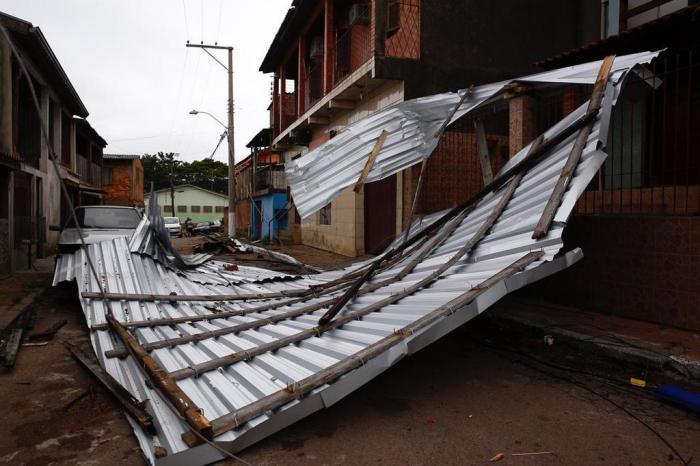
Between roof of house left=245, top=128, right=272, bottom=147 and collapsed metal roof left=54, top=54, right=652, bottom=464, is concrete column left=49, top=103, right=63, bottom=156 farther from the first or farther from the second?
collapsed metal roof left=54, top=54, right=652, bottom=464

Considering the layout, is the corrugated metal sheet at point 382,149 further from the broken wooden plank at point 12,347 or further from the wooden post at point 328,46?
the wooden post at point 328,46

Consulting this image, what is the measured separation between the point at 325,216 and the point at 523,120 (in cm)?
970

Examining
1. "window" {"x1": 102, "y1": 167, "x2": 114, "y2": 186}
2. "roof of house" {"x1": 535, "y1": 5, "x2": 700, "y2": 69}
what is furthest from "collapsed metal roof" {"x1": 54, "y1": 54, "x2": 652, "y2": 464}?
"window" {"x1": 102, "y1": 167, "x2": 114, "y2": 186}

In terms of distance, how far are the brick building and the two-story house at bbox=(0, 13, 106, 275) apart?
10.1 m

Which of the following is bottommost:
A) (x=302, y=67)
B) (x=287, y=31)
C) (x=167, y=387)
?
(x=167, y=387)

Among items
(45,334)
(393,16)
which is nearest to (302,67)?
(393,16)

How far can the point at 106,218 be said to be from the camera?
9.48m

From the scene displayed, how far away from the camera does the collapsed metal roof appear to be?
9.12 ft

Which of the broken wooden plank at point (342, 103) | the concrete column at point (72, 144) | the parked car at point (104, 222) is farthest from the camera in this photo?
the concrete column at point (72, 144)

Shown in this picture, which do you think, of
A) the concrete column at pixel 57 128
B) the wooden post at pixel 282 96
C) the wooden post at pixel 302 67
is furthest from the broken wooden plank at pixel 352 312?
the concrete column at pixel 57 128

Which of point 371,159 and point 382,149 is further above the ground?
point 382,149

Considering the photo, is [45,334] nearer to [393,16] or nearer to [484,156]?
[484,156]

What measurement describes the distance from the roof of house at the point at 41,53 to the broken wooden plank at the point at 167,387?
7895 millimetres

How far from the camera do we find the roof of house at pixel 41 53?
32.7 ft
